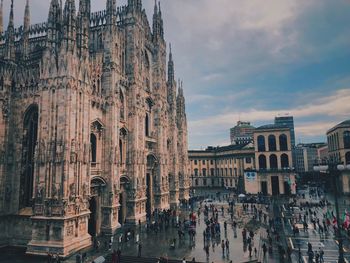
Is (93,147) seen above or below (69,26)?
below

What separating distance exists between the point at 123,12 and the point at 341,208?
164 ft

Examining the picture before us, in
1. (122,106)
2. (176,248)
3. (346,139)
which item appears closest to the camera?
(176,248)

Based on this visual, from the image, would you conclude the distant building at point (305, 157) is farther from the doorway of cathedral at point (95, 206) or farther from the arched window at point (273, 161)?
the doorway of cathedral at point (95, 206)

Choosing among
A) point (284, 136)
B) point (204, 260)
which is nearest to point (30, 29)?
point (204, 260)

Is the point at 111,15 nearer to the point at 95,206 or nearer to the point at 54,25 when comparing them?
the point at 54,25

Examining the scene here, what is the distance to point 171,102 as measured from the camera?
59375mm

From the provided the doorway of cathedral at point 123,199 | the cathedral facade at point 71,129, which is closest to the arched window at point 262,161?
the cathedral facade at point 71,129

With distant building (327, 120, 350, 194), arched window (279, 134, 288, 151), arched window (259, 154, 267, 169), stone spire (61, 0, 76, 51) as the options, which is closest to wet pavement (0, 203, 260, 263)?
stone spire (61, 0, 76, 51)

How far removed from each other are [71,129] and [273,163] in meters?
56.1

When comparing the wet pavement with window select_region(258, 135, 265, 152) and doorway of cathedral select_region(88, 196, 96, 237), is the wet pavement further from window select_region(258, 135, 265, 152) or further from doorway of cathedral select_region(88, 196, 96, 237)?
window select_region(258, 135, 265, 152)

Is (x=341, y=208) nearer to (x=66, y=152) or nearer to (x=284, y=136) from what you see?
(x=284, y=136)

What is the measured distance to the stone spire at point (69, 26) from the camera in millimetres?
28102

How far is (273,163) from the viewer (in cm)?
7000

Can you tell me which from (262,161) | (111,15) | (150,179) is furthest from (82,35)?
(262,161)
